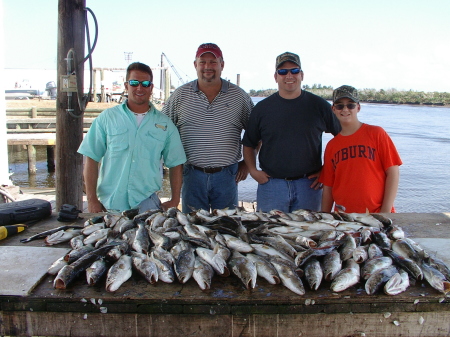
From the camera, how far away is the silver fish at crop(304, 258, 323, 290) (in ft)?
7.91

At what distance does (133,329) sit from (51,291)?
54 cm

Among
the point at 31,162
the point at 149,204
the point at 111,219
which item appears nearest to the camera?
the point at 111,219

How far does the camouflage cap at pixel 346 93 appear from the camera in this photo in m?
3.92

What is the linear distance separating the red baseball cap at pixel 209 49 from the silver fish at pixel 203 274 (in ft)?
8.21

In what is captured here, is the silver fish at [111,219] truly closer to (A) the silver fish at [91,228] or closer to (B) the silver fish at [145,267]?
Answer: (A) the silver fish at [91,228]

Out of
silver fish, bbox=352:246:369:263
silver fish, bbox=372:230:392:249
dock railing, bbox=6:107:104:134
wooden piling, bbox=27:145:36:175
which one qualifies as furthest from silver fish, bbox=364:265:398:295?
dock railing, bbox=6:107:104:134

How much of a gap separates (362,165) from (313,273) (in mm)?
1730

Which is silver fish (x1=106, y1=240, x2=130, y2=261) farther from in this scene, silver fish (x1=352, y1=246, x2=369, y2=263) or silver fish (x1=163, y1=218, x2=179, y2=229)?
silver fish (x1=352, y1=246, x2=369, y2=263)

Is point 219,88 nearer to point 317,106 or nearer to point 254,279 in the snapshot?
point 317,106

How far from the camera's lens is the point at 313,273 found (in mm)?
2463

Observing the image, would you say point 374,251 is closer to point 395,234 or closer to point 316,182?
point 395,234

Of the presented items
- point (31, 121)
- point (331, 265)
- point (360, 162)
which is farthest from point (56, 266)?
point (31, 121)

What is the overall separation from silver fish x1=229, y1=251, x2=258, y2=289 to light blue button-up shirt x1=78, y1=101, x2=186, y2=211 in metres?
1.65

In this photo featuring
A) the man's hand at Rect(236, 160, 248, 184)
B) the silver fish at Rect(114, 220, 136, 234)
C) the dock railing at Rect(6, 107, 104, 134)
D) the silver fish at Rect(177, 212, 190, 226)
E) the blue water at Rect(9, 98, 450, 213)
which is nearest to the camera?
the silver fish at Rect(114, 220, 136, 234)
